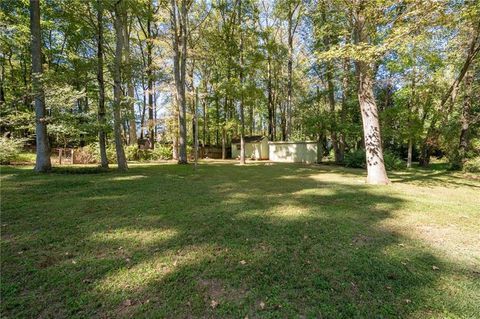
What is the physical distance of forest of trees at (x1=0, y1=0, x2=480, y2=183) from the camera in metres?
8.02

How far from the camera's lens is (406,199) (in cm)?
602

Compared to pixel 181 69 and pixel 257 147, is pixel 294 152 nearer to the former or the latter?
pixel 257 147

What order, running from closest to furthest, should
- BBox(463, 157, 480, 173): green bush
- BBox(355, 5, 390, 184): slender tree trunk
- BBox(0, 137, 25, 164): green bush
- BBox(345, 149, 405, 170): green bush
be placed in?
1. BBox(355, 5, 390, 184): slender tree trunk
2. BBox(0, 137, 25, 164): green bush
3. BBox(463, 157, 480, 173): green bush
4. BBox(345, 149, 405, 170): green bush

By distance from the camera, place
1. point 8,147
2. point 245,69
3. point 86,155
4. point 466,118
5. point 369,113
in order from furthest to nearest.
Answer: point 245,69 < point 86,155 < point 466,118 < point 8,147 < point 369,113

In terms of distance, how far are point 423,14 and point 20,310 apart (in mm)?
9198

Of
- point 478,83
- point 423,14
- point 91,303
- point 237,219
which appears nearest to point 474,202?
Answer: point 423,14

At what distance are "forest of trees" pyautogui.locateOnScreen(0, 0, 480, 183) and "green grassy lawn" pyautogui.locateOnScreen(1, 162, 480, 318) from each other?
4.53m

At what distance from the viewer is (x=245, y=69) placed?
2145 cm

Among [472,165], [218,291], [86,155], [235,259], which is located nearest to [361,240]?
[235,259]

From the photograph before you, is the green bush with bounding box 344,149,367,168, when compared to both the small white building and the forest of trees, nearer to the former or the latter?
the forest of trees

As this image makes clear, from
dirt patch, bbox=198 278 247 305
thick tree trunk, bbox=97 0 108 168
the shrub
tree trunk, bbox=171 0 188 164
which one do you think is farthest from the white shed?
dirt patch, bbox=198 278 247 305

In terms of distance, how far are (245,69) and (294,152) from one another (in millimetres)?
8294

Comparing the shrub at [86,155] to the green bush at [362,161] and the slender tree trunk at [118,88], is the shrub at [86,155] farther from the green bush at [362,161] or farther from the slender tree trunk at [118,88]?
the green bush at [362,161]

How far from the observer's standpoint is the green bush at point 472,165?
A: 40.6 feet
